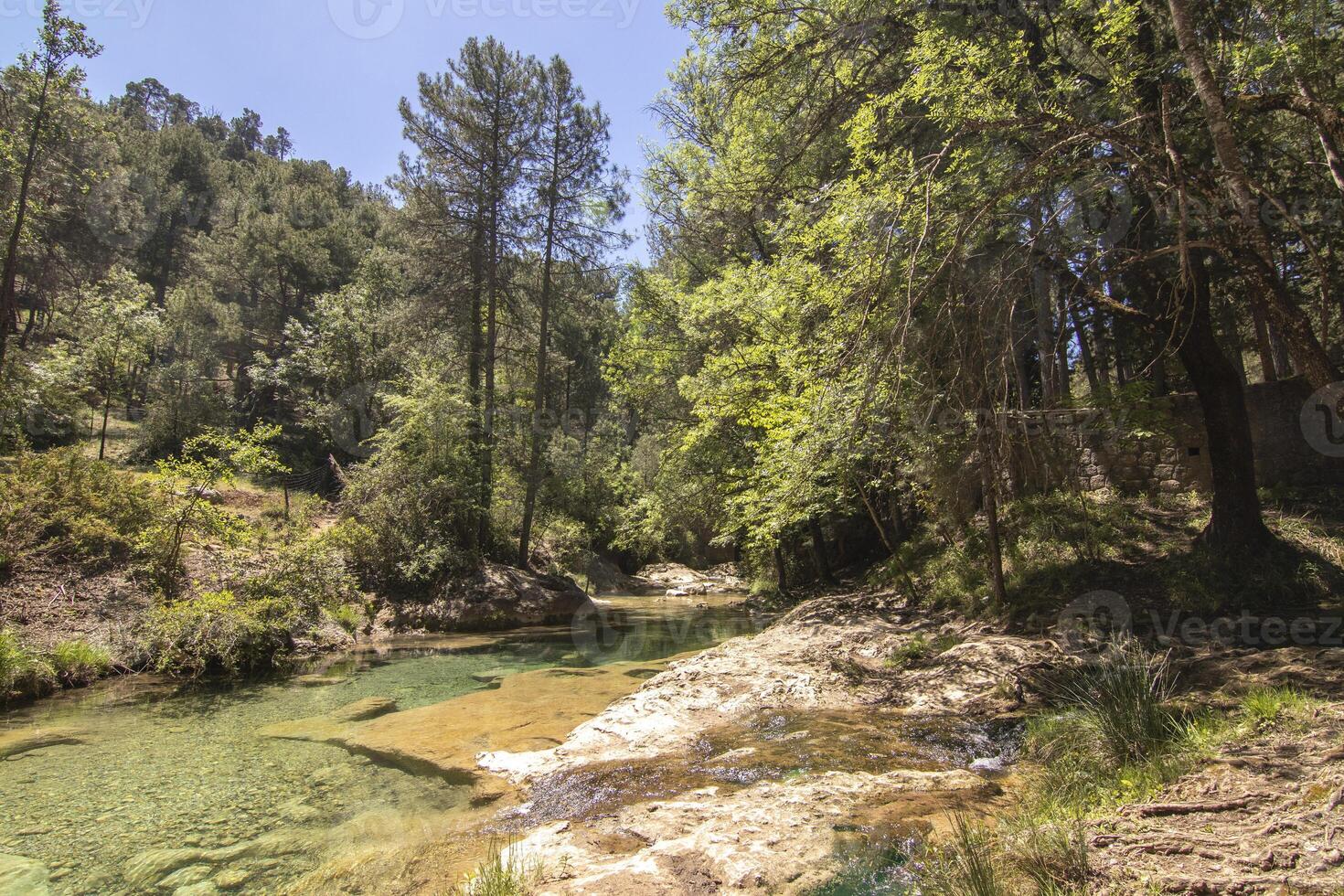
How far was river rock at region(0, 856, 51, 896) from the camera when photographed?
3.65 metres

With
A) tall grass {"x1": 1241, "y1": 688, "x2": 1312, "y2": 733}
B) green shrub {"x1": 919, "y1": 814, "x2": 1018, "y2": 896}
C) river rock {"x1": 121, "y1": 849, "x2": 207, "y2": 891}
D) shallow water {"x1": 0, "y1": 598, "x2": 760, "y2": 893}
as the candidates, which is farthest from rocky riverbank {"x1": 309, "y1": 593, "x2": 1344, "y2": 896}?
river rock {"x1": 121, "y1": 849, "x2": 207, "y2": 891}

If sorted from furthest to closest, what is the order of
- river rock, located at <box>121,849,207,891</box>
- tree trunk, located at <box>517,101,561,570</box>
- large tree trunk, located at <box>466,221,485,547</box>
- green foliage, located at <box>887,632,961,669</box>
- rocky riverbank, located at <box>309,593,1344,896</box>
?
1. tree trunk, located at <box>517,101,561,570</box>
2. large tree trunk, located at <box>466,221,485,547</box>
3. green foliage, located at <box>887,632,961,669</box>
4. river rock, located at <box>121,849,207,891</box>
5. rocky riverbank, located at <box>309,593,1344,896</box>

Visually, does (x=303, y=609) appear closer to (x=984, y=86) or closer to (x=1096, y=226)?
(x=984, y=86)

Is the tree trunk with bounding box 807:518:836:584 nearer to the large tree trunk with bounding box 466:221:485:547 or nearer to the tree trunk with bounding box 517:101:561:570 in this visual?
the tree trunk with bounding box 517:101:561:570

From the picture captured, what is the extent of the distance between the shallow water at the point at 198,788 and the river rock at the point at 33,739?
13 cm

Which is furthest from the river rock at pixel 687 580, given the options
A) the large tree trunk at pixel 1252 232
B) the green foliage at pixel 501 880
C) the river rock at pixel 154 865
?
the large tree trunk at pixel 1252 232

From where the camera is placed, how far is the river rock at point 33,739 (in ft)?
19.5

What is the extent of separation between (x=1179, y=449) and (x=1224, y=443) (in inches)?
109

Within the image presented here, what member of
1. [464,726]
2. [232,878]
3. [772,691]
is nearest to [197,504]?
[464,726]

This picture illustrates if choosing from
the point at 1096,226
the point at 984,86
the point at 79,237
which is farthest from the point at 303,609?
the point at 79,237

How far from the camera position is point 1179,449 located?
1021 centimetres

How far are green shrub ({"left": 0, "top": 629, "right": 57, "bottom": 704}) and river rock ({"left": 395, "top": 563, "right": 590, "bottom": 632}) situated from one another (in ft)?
22.5

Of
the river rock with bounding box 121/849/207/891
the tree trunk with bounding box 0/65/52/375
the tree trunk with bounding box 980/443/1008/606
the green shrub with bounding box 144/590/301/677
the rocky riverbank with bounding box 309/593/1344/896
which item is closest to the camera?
the rocky riverbank with bounding box 309/593/1344/896

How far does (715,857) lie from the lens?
3473 millimetres
